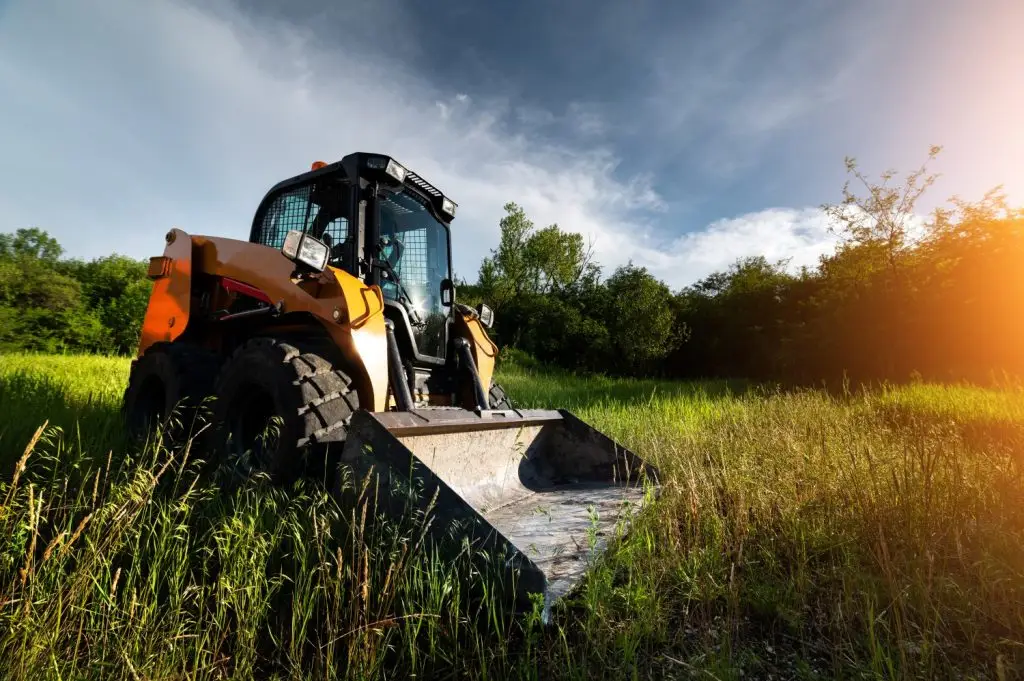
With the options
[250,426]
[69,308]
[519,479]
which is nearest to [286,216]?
[250,426]

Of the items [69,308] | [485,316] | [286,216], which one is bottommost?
[485,316]

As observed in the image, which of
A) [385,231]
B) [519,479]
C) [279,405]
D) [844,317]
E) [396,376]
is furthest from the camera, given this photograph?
[844,317]

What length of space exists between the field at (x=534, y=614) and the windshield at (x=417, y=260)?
5.20 ft

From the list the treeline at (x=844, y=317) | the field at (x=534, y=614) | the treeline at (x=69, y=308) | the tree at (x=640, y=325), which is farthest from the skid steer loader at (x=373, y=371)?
the tree at (x=640, y=325)

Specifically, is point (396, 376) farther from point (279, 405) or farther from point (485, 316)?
point (485, 316)

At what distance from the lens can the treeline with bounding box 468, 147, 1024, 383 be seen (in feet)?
36.7

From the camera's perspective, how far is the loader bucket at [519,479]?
78.5 inches

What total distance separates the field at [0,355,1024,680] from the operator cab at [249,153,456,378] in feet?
4.82

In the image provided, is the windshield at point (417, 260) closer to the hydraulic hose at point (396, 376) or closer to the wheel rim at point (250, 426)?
the hydraulic hose at point (396, 376)

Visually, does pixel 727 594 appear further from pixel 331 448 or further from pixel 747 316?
pixel 747 316

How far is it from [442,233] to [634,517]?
2.87 metres

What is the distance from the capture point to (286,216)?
411cm

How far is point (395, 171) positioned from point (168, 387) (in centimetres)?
199

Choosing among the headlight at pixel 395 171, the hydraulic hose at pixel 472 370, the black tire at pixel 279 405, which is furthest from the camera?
the hydraulic hose at pixel 472 370
